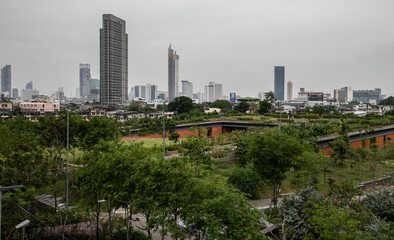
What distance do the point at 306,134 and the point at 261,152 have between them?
14.3 metres

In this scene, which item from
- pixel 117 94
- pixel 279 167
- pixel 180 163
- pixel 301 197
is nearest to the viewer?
pixel 180 163

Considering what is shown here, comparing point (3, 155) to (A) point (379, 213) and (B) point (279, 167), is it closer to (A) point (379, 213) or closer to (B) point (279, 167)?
(B) point (279, 167)

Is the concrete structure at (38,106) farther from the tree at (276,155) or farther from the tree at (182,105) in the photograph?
the tree at (276,155)

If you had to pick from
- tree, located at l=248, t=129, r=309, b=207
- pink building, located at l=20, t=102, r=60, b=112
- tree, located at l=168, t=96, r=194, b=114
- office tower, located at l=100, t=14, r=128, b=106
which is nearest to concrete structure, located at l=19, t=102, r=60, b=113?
pink building, located at l=20, t=102, r=60, b=112

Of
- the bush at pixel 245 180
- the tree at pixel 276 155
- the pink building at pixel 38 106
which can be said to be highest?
the pink building at pixel 38 106

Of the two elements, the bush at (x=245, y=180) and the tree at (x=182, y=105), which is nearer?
the bush at (x=245, y=180)

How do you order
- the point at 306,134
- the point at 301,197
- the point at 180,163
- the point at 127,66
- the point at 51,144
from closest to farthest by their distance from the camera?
the point at 180,163
the point at 301,197
the point at 51,144
the point at 306,134
the point at 127,66

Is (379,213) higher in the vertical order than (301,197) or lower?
lower

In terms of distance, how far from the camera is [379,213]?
1342 cm

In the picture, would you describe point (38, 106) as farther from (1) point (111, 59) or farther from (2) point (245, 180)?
(2) point (245, 180)

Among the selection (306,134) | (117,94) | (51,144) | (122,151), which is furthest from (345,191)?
(117,94)

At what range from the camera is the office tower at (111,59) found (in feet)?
389

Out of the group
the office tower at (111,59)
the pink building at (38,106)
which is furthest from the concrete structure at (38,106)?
the office tower at (111,59)

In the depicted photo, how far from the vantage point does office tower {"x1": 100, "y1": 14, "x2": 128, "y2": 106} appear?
118625 mm
